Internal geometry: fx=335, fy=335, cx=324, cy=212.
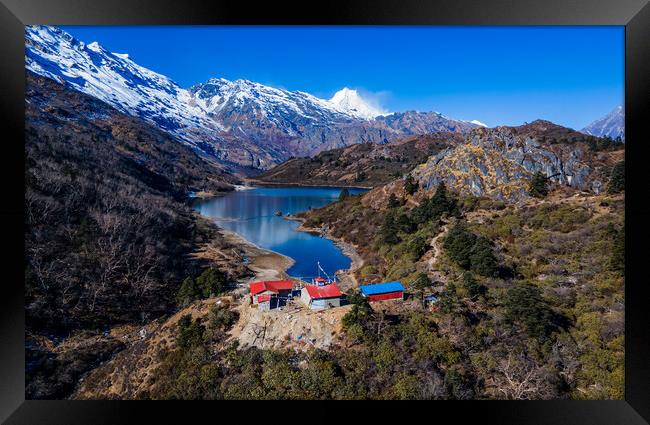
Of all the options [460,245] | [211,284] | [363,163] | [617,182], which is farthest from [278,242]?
[363,163]

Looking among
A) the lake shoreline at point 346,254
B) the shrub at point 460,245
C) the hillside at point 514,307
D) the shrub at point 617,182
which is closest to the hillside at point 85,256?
the lake shoreline at point 346,254

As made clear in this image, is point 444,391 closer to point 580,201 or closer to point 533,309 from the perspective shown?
point 533,309

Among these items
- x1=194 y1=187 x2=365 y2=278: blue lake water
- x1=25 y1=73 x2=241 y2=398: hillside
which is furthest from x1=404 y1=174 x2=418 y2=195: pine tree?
x1=25 y1=73 x2=241 y2=398: hillside

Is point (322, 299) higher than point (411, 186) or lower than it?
lower

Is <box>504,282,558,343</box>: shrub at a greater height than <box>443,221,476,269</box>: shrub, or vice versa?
<box>443,221,476,269</box>: shrub

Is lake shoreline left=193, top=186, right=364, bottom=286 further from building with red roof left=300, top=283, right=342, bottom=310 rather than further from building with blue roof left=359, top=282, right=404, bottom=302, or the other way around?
building with red roof left=300, top=283, right=342, bottom=310

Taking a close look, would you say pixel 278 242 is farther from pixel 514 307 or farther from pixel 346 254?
pixel 514 307
